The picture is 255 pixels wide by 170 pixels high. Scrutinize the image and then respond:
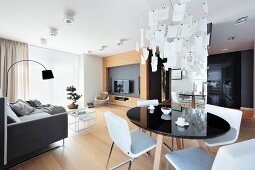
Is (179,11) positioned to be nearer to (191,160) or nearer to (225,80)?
(191,160)

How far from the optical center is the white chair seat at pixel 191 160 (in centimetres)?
106

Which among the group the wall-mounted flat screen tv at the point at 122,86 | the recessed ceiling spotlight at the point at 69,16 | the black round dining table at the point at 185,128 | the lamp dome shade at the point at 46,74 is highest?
the recessed ceiling spotlight at the point at 69,16

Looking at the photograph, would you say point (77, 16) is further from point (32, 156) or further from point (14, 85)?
point (14, 85)

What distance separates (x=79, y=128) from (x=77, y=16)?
2526 mm

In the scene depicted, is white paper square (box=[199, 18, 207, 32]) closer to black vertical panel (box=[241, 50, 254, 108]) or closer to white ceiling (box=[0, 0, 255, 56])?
white ceiling (box=[0, 0, 255, 56])

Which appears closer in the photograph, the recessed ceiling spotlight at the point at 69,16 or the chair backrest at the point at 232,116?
the chair backrest at the point at 232,116

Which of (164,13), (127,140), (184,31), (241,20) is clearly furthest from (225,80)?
(127,140)

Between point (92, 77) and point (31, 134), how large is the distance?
181 inches

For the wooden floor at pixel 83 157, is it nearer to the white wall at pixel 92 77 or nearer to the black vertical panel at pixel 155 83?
the black vertical panel at pixel 155 83

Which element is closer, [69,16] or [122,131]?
[122,131]

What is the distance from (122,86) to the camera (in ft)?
19.6

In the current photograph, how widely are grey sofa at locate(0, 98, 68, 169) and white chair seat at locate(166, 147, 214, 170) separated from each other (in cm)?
179

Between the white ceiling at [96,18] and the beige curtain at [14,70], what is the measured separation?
13.1 inches

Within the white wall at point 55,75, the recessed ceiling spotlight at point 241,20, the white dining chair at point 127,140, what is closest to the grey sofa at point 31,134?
the white dining chair at point 127,140
